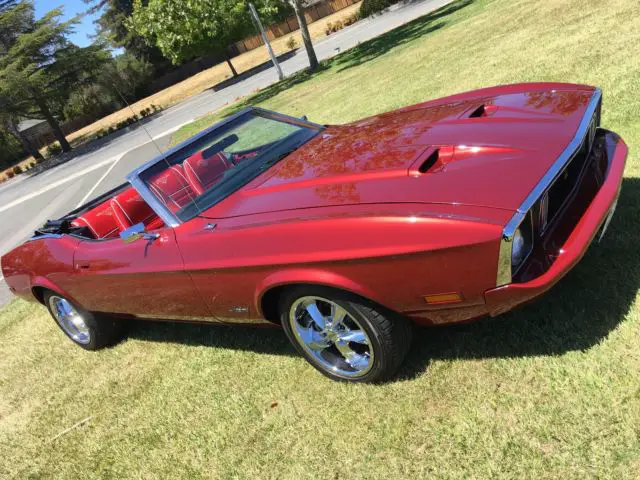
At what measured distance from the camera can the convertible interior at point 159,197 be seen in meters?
3.25

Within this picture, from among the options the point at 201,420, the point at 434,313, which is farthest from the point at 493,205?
the point at 201,420

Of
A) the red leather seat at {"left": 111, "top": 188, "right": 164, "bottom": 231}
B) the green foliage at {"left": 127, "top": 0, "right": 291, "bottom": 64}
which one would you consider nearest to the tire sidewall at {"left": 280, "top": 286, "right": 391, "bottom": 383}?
the red leather seat at {"left": 111, "top": 188, "right": 164, "bottom": 231}

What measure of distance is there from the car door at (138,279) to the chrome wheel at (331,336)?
2.26ft

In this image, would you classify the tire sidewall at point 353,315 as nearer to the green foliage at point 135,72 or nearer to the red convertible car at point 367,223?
the red convertible car at point 367,223

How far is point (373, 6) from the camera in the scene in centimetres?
3409

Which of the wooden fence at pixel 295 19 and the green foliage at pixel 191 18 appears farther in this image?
the wooden fence at pixel 295 19

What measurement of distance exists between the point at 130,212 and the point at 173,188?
1.11 m

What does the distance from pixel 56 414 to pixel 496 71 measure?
753 cm

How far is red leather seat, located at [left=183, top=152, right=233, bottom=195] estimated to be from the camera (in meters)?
3.30

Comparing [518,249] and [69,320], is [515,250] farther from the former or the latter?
[69,320]

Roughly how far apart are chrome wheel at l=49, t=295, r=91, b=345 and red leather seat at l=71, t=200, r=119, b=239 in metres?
0.68

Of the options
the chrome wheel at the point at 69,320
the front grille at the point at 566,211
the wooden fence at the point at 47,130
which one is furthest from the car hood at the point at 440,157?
the wooden fence at the point at 47,130

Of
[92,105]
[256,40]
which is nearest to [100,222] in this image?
[92,105]

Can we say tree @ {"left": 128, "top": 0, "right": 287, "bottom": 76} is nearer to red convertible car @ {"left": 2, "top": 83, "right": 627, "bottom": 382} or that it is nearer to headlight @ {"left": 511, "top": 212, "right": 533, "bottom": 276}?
red convertible car @ {"left": 2, "top": 83, "right": 627, "bottom": 382}
